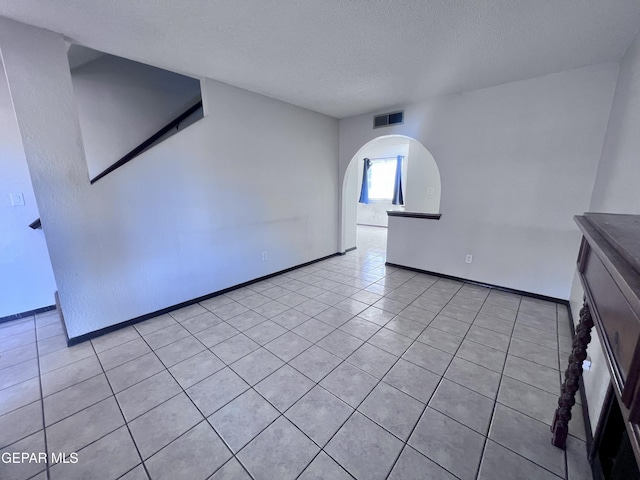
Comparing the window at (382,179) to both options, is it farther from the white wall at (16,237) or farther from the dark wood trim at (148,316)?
the white wall at (16,237)

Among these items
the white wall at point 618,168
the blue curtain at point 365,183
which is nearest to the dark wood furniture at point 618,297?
the white wall at point 618,168

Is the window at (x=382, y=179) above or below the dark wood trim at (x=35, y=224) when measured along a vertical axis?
above

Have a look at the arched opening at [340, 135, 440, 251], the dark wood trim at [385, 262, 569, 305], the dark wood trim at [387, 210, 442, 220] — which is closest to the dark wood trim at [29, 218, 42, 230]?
the arched opening at [340, 135, 440, 251]

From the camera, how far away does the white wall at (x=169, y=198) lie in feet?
6.11

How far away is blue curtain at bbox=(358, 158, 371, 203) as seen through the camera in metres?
7.69

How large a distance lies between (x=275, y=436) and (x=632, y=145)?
9.03ft

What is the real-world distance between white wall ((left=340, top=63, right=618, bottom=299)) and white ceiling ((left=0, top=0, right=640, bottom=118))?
25 centimetres

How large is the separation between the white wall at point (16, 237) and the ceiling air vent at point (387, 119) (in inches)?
157

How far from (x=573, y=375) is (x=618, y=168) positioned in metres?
1.57

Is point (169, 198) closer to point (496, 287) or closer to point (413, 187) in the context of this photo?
point (496, 287)

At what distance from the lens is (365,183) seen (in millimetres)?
7844

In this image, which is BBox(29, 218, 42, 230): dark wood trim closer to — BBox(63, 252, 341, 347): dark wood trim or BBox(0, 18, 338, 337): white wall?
BBox(0, 18, 338, 337): white wall

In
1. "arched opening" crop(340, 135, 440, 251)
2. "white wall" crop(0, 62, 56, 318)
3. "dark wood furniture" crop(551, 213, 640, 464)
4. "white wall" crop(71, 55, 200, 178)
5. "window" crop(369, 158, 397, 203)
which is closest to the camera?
"dark wood furniture" crop(551, 213, 640, 464)

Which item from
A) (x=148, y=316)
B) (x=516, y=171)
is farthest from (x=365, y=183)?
(x=148, y=316)
